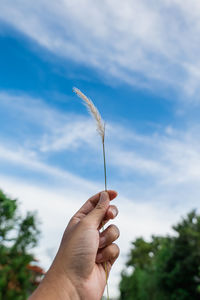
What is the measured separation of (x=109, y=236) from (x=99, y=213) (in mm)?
229

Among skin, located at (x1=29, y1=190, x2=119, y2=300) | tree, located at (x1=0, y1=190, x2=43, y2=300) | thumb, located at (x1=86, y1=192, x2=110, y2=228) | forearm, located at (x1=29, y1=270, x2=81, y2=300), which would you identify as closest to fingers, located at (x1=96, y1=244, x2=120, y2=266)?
skin, located at (x1=29, y1=190, x2=119, y2=300)

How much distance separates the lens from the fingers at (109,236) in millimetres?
2461

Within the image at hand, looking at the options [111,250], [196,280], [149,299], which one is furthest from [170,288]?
[111,250]

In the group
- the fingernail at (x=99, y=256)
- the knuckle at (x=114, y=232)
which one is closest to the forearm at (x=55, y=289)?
the fingernail at (x=99, y=256)

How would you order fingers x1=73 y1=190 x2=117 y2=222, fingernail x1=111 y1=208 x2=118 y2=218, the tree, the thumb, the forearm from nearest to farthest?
the forearm → the thumb → fingernail x1=111 y1=208 x2=118 y2=218 → fingers x1=73 y1=190 x2=117 y2=222 → the tree

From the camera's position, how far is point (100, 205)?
2410 millimetres

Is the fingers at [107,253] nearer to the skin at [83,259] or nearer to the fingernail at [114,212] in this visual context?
the skin at [83,259]

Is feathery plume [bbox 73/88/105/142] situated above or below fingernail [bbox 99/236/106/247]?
above

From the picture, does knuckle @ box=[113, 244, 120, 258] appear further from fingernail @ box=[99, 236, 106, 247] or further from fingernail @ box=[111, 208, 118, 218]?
fingernail @ box=[111, 208, 118, 218]

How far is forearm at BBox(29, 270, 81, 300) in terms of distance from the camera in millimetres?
2076

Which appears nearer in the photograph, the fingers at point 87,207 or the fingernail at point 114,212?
the fingernail at point 114,212

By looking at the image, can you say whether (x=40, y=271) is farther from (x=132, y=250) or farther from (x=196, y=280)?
(x=196, y=280)

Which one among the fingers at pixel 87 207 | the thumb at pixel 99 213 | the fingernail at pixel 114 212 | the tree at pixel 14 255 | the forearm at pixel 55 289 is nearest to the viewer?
the forearm at pixel 55 289

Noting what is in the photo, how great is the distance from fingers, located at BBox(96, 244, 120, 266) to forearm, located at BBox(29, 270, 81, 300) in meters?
0.37
